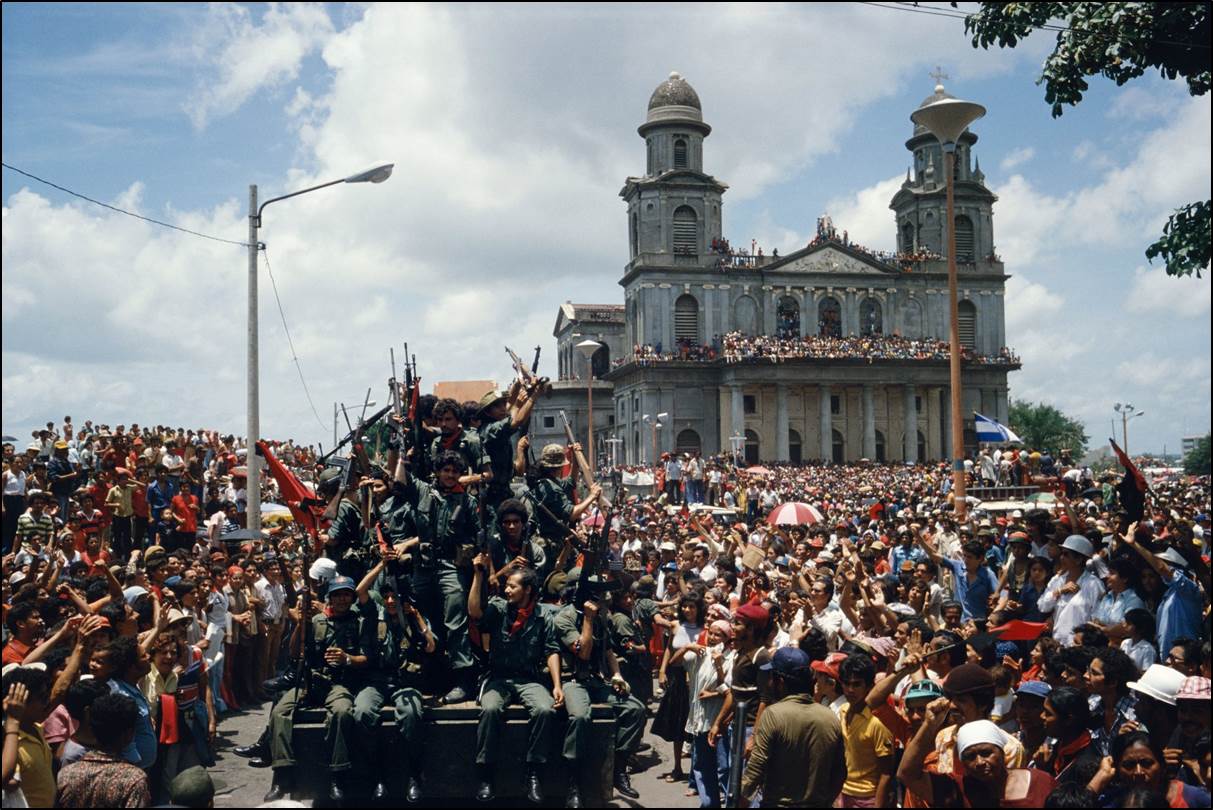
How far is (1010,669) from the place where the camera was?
7.00m

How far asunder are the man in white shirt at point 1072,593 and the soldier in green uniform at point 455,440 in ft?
17.5

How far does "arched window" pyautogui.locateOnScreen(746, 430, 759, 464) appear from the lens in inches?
2709

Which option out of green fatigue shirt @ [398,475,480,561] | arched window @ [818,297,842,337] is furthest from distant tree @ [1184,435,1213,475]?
green fatigue shirt @ [398,475,480,561]

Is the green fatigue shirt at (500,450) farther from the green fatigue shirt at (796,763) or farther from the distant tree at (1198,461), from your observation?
the distant tree at (1198,461)

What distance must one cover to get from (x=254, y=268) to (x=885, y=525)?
13267 mm

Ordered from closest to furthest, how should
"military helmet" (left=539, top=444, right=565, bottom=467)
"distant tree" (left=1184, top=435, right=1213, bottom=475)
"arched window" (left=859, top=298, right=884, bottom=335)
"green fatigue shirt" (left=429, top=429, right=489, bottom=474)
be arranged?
"green fatigue shirt" (left=429, top=429, right=489, bottom=474)
"military helmet" (left=539, top=444, right=565, bottom=467)
"arched window" (left=859, top=298, right=884, bottom=335)
"distant tree" (left=1184, top=435, right=1213, bottom=475)

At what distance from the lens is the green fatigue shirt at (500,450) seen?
1060cm

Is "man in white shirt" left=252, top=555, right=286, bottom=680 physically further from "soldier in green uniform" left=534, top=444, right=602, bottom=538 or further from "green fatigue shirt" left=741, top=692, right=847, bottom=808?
"green fatigue shirt" left=741, top=692, right=847, bottom=808

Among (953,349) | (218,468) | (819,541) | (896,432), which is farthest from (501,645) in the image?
(896,432)

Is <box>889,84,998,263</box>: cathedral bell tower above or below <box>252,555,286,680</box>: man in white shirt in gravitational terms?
above

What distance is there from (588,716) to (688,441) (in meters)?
61.1

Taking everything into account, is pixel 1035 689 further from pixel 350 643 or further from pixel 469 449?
pixel 469 449

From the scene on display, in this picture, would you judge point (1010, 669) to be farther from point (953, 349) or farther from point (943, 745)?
point (953, 349)

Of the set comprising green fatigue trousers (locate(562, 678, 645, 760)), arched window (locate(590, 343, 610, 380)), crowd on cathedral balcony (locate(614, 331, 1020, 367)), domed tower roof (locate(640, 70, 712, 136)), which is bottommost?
green fatigue trousers (locate(562, 678, 645, 760))
